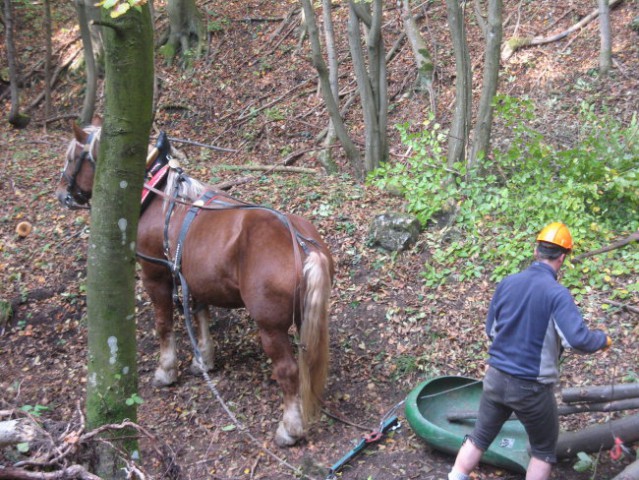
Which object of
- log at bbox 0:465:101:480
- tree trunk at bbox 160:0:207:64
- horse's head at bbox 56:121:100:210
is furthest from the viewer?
tree trunk at bbox 160:0:207:64

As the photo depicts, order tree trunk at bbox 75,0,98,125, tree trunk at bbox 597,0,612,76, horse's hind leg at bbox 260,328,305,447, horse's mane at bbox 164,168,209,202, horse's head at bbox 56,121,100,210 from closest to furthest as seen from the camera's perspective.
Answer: horse's hind leg at bbox 260,328,305,447
horse's mane at bbox 164,168,209,202
horse's head at bbox 56,121,100,210
tree trunk at bbox 597,0,612,76
tree trunk at bbox 75,0,98,125

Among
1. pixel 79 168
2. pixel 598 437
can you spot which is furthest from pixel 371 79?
pixel 598 437

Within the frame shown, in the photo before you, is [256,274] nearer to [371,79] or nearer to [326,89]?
[326,89]

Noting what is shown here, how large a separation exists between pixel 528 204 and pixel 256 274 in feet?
11.5

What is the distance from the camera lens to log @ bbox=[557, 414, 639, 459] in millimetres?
4004

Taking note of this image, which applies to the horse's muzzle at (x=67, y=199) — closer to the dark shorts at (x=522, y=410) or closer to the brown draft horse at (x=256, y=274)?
the brown draft horse at (x=256, y=274)

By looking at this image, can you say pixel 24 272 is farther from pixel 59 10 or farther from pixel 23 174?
pixel 59 10

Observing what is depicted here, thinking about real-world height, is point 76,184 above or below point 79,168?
below

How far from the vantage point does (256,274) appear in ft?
16.0

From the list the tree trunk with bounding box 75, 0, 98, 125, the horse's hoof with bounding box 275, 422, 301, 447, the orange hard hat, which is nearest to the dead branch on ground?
the horse's hoof with bounding box 275, 422, 301, 447

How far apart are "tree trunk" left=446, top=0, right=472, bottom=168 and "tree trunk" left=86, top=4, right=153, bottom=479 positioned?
504 cm

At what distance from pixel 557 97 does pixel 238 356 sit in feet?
22.3

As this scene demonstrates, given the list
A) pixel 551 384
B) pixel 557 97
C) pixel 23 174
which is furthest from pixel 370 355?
pixel 23 174

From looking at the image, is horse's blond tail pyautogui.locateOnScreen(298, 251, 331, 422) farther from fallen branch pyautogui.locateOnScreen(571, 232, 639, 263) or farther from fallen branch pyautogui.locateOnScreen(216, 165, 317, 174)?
fallen branch pyautogui.locateOnScreen(216, 165, 317, 174)
